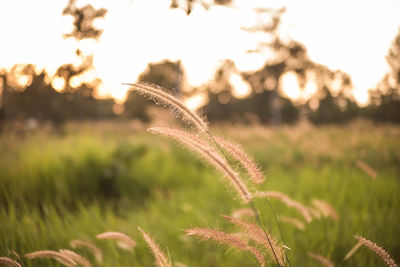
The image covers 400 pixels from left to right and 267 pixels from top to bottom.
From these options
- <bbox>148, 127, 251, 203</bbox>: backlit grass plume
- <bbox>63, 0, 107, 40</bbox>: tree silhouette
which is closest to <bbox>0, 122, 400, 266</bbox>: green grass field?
<bbox>148, 127, 251, 203</bbox>: backlit grass plume

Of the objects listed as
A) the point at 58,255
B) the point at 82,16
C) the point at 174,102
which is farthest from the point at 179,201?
the point at 174,102

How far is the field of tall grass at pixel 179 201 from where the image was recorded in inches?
69.8

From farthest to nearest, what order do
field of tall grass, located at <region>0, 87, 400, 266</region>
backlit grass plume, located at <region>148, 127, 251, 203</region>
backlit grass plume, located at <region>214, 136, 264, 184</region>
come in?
field of tall grass, located at <region>0, 87, 400, 266</region>
backlit grass plume, located at <region>214, 136, 264, 184</region>
backlit grass plume, located at <region>148, 127, 251, 203</region>

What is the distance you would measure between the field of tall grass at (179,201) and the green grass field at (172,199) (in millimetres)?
12

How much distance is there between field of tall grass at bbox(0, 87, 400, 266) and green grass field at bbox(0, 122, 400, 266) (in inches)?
0.5

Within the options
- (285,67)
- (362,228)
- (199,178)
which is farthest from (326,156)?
(285,67)

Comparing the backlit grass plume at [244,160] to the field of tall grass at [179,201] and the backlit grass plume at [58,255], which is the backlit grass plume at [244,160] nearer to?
the field of tall grass at [179,201]

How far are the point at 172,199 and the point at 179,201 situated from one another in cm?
9

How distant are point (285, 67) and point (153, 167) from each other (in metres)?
20.4

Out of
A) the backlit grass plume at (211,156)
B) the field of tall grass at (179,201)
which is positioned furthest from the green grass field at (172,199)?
the backlit grass plume at (211,156)

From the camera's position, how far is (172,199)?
10.5 ft

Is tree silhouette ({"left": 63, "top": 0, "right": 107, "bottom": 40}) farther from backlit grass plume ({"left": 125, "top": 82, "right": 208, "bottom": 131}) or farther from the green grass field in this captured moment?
the green grass field

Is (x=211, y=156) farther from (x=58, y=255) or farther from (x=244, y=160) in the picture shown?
(x=58, y=255)

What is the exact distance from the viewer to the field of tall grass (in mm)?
1772
